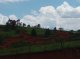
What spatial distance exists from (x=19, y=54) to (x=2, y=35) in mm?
19078

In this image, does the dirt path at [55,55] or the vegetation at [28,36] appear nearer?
the dirt path at [55,55]

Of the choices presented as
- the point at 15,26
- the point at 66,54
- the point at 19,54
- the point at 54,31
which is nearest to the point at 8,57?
the point at 19,54

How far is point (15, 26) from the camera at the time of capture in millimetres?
61844

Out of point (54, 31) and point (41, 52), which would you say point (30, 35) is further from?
point (41, 52)

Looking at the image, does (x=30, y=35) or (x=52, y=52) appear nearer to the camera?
(x=52, y=52)

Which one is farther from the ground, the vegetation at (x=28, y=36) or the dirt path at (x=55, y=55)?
the vegetation at (x=28, y=36)

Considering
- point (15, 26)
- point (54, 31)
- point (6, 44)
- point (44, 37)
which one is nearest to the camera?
point (6, 44)

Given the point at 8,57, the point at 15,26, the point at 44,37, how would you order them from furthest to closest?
the point at 15,26 → the point at 44,37 → the point at 8,57

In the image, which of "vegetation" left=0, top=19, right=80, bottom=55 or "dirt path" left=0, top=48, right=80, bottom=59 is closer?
"dirt path" left=0, top=48, right=80, bottom=59

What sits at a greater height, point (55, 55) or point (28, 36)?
point (28, 36)

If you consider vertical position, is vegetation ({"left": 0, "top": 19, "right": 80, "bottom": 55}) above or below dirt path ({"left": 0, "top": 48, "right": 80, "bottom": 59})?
above

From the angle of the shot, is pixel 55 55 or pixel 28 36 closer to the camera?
pixel 55 55

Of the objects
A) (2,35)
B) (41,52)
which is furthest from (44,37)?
(41,52)

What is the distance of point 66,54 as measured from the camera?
33219 millimetres
